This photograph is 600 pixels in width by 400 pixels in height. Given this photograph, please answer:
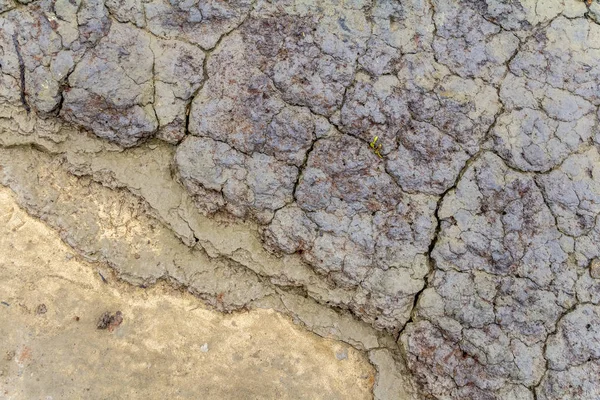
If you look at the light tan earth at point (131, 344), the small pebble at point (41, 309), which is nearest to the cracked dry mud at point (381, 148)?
the light tan earth at point (131, 344)

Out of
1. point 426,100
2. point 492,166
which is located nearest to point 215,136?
point 426,100

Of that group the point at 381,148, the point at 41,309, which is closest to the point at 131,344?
the point at 41,309

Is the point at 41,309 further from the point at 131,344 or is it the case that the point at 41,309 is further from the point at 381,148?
the point at 381,148

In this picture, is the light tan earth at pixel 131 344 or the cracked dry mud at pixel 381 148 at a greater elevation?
the cracked dry mud at pixel 381 148

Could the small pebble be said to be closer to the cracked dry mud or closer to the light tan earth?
the light tan earth

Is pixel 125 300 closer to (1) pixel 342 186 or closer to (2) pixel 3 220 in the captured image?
(2) pixel 3 220

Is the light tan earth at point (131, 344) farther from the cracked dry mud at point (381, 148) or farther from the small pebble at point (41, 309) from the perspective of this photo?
the cracked dry mud at point (381, 148)
